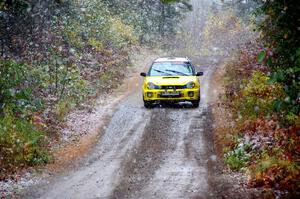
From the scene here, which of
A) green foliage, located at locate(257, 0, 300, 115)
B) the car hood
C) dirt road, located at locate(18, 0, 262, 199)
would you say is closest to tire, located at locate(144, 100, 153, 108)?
dirt road, located at locate(18, 0, 262, 199)

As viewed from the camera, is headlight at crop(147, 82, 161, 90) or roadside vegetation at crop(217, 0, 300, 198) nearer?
roadside vegetation at crop(217, 0, 300, 198)

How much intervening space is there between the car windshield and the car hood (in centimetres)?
42

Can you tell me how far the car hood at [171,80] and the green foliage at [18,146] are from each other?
19.4ft

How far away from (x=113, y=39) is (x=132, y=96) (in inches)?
461

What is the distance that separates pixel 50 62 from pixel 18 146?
1050 cm

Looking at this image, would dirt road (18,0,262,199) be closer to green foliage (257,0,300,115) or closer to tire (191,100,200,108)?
tire (191,100,200,108)

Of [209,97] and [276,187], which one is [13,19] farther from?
[276,187]

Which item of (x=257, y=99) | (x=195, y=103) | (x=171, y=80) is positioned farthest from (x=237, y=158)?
(x=195, y=103)

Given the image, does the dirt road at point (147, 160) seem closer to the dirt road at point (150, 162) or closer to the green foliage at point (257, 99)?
the dirt road at point (150, 162)

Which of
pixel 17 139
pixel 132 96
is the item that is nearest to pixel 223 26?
pixel 132 96

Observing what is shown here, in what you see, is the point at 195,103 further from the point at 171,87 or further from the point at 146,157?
the point at 146,157

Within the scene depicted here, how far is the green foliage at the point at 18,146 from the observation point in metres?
11.6

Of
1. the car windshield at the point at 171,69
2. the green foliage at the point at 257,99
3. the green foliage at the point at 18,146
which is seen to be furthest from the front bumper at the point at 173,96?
the green foliage at the point at 18,146

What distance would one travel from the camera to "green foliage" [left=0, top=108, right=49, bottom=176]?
11.6 metres
